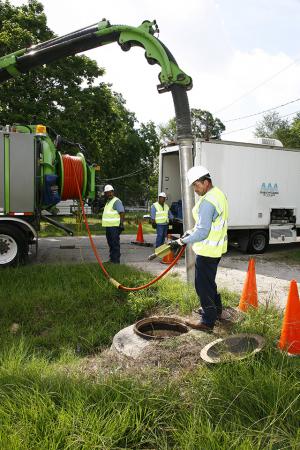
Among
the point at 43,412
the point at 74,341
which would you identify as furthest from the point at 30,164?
the point at 43,412

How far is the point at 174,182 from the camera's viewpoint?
12680 millimetres

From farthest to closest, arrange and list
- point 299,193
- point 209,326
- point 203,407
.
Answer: point 299,193
point 209,326
point 203,407

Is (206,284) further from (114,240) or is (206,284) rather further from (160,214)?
A: (160,214)

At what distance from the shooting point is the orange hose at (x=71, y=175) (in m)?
9.12

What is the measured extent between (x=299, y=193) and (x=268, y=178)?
140cm

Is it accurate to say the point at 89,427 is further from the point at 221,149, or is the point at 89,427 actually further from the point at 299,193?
the point at 299,193

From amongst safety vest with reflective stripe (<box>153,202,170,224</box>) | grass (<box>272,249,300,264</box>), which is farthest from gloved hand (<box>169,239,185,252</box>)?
grass (<box>272,249,300,264</box>)

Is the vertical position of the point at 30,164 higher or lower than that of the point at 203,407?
higher

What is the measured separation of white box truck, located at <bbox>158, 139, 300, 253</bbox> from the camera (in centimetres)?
1088

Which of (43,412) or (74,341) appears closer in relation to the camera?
(43,412)

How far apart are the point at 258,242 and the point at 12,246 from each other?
272 inches

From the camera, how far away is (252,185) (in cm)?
1141

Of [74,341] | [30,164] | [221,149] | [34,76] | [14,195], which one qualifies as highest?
[34,76]

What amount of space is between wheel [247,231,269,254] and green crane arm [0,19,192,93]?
596 centimetres
